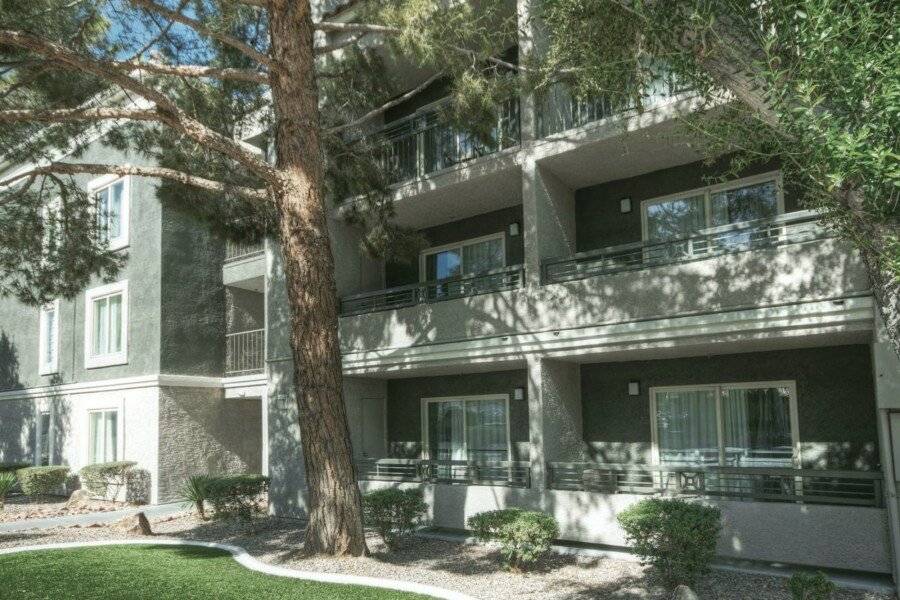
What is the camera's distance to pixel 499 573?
34.2 ft

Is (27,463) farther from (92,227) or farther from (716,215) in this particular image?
(716,215)

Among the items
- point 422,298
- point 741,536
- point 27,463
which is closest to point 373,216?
point 422,298

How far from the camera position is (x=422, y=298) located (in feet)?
50.3

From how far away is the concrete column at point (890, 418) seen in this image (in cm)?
877

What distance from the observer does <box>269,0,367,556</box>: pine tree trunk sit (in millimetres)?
10445

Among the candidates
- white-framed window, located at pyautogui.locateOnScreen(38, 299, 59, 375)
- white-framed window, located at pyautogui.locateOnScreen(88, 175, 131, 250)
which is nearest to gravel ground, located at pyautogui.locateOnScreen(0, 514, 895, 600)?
white-framed window, located at pyautogui.locateOnScreen(88, 175, 131, 250)

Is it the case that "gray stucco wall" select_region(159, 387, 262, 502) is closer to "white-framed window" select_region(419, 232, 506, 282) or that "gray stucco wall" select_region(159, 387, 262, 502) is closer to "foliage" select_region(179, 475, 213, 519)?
"foliage" select_region(179, 475, 213, 519)

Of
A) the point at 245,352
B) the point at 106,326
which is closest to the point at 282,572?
the point at 245,352

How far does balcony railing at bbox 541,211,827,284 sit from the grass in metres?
6.04

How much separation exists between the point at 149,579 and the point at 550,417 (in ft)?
21.0

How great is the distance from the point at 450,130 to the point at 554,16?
6342 millimetres

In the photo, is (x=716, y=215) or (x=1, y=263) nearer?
(x=716, y=215)

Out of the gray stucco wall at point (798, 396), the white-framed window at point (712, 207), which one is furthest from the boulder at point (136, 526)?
the white-framed window at point (712, 207)

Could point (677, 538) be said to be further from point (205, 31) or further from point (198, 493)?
point (198, 493)
